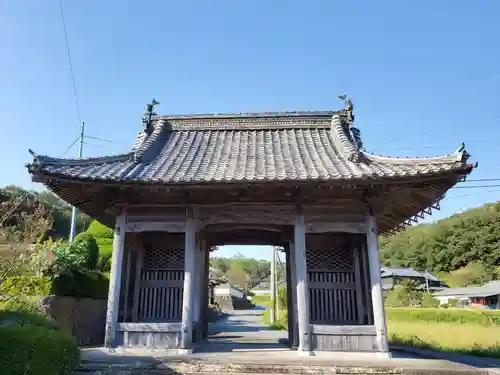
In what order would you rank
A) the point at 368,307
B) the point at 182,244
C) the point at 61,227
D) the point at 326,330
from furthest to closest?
the point at 61,227 → the point at 182,244 → the point at 368,307 → the point at 326,330

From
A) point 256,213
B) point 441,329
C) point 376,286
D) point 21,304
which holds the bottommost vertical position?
point 441,329

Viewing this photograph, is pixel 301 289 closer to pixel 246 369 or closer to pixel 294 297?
pixel 294 297

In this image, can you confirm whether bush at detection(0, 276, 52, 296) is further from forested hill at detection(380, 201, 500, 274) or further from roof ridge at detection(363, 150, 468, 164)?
forested hill at detection(380, 201, 500, 274)

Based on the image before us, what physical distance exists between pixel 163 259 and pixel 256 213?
10.0 ft

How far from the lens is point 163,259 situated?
1105 centimetres

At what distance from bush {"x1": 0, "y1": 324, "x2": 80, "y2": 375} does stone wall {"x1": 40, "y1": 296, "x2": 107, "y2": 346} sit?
17.4 feet

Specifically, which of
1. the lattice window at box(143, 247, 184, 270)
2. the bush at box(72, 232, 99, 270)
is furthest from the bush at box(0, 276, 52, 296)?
the lattice window at box(143, 247, 184, 270)

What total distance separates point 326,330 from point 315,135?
609 centimetres

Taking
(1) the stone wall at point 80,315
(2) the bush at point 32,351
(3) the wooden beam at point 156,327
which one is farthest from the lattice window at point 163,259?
(2) the bush at point 32,351

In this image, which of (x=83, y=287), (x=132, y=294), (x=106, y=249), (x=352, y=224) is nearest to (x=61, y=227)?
(x=106, y=249)

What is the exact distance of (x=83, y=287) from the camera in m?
13.4

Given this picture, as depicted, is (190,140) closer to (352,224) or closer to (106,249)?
(352,224)

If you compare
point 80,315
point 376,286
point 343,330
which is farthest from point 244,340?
point 376,286

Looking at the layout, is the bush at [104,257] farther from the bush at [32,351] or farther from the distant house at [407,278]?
the distant house at [407,278]
